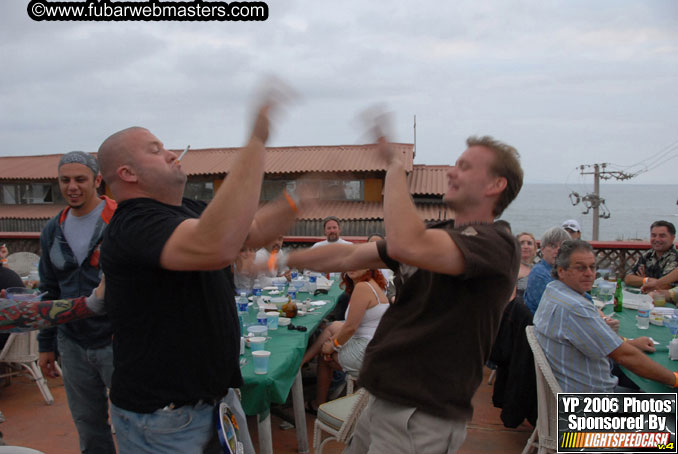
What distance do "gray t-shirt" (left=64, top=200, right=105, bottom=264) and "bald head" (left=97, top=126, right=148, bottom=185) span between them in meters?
1.44

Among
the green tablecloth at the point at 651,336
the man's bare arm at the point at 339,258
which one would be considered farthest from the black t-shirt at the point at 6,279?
the green tablecloth at the point at 651,336

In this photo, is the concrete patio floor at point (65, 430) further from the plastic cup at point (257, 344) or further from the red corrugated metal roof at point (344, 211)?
the red corrugated metal roof at point (344, 211)

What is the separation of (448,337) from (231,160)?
20848 mm

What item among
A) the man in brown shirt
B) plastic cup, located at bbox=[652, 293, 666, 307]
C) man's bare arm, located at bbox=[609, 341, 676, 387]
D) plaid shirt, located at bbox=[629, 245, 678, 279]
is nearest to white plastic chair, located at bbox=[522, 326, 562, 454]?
man's bare arm, located at bbox=[609, 341, 676, 387]

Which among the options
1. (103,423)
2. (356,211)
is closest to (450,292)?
(103,423)

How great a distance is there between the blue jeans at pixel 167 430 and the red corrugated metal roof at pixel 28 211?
23.7 metres

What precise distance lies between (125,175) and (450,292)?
121 centimetres

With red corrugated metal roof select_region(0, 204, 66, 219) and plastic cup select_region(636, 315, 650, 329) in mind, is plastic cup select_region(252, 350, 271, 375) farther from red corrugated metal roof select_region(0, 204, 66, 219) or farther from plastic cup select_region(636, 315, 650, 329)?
red corrugated metal roof select_region(0, 204, 66, 219)

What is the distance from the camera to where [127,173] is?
5.08 feet

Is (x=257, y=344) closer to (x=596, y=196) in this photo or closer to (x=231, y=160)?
(x=231, y=160)

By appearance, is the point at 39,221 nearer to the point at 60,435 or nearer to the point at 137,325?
the point at 60,435

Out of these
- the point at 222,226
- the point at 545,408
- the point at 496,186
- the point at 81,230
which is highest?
the point at 496,186

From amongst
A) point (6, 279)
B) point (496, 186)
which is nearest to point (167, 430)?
point (496, 186)

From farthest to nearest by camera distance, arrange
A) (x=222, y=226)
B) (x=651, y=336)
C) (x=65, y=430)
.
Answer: (x=65, y=430), (x=651, y=336), (x=222, y=226)
